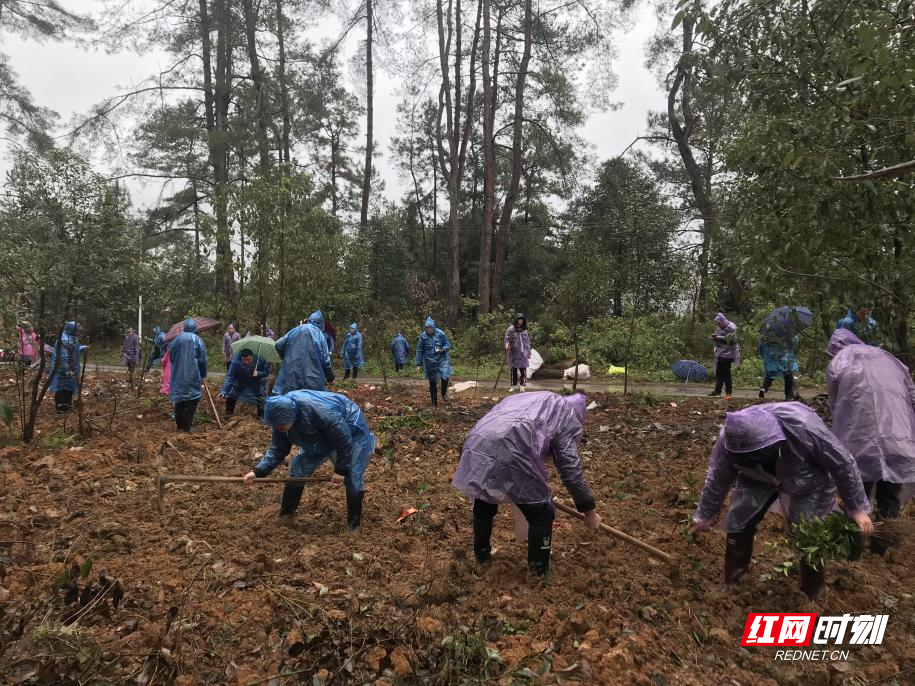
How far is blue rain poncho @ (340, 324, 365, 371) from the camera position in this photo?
14289mm

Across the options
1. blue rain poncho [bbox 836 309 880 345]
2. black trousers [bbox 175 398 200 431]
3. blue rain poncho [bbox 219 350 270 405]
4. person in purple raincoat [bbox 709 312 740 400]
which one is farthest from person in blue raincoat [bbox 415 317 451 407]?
blue rain poncho [bbox 836 309 880 345]

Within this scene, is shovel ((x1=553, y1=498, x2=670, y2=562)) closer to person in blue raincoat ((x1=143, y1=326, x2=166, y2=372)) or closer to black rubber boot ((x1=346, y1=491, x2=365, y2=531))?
black rubber boot ((x1=346, y1=491, x2=365, y2=531))

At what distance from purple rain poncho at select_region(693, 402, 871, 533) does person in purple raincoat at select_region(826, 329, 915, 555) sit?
3.27ft

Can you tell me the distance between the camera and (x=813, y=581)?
337cm

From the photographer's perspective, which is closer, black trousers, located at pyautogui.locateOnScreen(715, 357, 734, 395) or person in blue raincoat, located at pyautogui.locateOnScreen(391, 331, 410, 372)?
black trousers, located at pyautogui.locateOnScreen(715, 357, 734, 395)

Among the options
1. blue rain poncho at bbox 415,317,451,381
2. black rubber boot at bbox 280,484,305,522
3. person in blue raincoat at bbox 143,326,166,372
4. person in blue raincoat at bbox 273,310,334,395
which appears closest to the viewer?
black rubber boot at bbox 280,484,305,522

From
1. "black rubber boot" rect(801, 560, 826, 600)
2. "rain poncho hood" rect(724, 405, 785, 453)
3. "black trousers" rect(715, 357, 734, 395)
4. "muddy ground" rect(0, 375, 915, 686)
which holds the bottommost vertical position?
"muddy ground" rect(0, 375, 915, 686)

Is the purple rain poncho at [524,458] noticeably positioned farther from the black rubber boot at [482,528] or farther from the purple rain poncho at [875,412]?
the purple rain poncho at [875,412]

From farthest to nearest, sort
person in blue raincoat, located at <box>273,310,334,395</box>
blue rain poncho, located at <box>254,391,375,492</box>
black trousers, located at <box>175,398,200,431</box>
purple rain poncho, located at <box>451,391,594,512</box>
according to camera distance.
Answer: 1. black trousers, located at <box>175,398,200,431</box>
2. person in blue raincoat, located at <box>273,310,334,395</box>
3. blue rain poncho, located at <box>254,391,375,492</box>
4. purple rain poncho, located at <box>451,391,594,512</box>

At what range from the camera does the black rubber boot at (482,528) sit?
372cm

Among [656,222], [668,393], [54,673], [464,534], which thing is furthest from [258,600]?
[656,222]

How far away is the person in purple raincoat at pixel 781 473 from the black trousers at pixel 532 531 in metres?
0.91

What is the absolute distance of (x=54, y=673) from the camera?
2.63m

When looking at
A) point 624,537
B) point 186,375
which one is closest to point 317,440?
point 624,537
